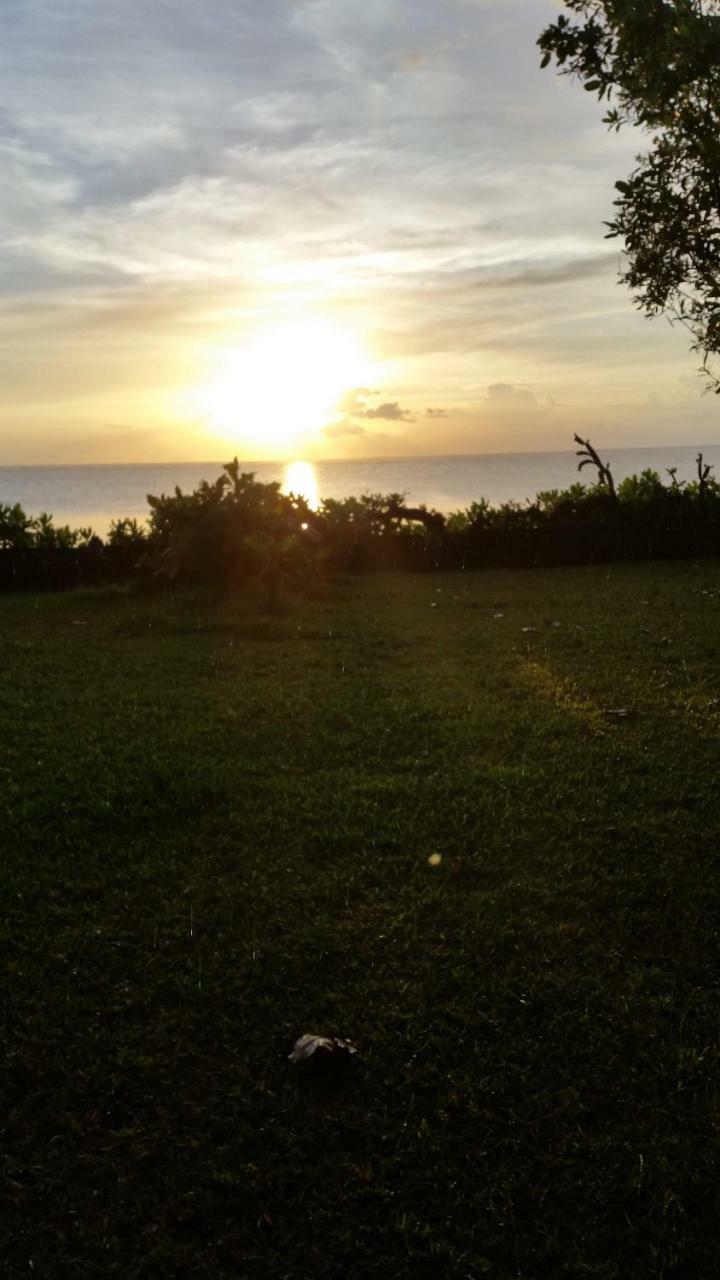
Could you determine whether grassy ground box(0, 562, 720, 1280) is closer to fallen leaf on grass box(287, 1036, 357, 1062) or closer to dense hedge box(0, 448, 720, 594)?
fallen leaf on grass box(287, 1036, 357, 1062)

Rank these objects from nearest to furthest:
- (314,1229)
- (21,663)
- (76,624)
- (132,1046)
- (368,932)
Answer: (314,1229) < (132,1046) < (368,932) < (21,663) < (76,624)

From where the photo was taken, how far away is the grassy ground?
279 cm

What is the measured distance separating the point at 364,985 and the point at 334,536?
1383 centimetres

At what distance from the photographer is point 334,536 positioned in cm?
1730

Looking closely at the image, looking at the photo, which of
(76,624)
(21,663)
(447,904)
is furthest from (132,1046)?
(76,624)

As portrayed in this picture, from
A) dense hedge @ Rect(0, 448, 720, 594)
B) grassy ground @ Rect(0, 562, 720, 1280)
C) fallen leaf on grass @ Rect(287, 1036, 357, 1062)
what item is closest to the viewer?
grassy ground @ Rect(0, 562, 720, 1280)

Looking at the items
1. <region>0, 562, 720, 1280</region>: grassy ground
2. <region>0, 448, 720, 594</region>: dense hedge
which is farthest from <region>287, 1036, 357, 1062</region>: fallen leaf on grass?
<region>0, 448, 720, 594</region>: dense hedge

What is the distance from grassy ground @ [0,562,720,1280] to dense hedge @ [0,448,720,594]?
6437mm

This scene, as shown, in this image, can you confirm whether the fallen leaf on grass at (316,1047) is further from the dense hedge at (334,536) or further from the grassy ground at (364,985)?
the dense hedge at (334,536)

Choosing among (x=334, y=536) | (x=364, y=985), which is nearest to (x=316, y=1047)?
(x=364, y=985)

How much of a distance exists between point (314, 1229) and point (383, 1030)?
0.93 m

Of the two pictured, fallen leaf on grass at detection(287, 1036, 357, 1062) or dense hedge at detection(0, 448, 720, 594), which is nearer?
fallen leaf on grass at detection(287, 1036, 357, 1062)

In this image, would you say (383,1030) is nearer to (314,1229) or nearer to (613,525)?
(314,1229)

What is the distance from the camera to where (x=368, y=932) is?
170 inches
